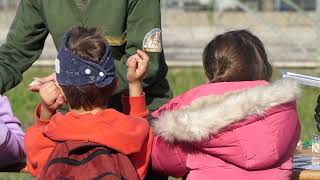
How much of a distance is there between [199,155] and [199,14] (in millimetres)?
13315

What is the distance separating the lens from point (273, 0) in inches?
754

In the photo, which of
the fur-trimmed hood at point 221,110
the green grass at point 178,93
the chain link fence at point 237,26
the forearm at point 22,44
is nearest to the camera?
the fur-trimmed hood at point 221,110

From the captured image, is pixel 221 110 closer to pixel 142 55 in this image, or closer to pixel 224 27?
pixel 142 55

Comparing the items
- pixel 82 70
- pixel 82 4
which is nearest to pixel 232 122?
pixel 82 70

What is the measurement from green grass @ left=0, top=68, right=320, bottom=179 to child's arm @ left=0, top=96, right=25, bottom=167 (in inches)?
88.9

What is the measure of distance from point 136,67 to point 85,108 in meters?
0.28

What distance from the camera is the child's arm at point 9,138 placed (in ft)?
11.2

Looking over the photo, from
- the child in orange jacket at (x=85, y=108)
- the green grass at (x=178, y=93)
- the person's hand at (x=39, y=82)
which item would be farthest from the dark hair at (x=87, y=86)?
the green grass at (x=178, y=93)

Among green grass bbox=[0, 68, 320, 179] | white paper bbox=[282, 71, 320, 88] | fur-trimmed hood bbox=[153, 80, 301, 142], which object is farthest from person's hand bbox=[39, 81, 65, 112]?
green grass bbox=[0, 68, 320, 179]

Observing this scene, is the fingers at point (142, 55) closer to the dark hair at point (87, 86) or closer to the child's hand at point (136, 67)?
the child's hand at point (136, 67)

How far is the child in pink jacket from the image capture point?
303cm

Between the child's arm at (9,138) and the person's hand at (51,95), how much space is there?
1.04 ft

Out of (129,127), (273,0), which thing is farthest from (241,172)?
(273,0)

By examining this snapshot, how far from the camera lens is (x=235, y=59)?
10.2ft
